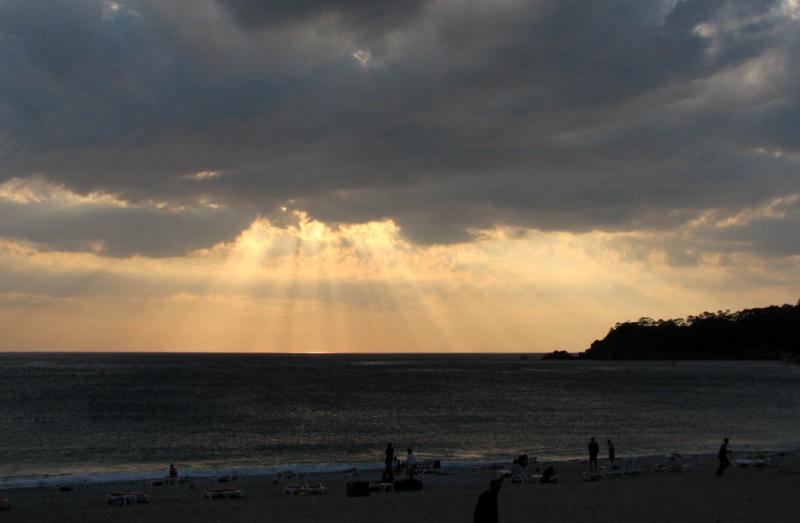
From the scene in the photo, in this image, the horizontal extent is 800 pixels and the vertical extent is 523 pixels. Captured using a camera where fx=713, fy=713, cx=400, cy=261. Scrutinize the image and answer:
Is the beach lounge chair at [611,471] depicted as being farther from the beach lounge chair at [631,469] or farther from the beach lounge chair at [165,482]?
the beach lounge chair at [165,482]

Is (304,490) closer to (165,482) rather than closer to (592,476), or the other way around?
(165,482)

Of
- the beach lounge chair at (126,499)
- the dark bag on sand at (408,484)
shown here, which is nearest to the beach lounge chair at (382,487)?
the dark bag on sand at (408,484)

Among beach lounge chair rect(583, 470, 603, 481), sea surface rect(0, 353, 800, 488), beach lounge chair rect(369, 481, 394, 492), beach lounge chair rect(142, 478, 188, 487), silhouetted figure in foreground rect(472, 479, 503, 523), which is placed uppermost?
silhouetted figure in foreground rect(472, 479, 503, 523)

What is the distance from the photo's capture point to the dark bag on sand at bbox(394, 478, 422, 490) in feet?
79.7

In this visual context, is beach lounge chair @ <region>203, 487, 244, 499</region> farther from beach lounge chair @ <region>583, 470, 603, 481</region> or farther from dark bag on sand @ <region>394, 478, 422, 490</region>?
beach lounge chair @ <region>583, 470, 603, 481</region>

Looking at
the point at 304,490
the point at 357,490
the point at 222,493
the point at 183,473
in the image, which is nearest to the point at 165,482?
the point at 183,473

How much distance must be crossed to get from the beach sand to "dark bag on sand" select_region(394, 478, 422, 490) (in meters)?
0.44

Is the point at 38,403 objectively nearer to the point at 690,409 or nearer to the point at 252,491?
the point at 252,491

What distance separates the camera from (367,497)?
22.8m

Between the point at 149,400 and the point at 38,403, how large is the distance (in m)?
11.2

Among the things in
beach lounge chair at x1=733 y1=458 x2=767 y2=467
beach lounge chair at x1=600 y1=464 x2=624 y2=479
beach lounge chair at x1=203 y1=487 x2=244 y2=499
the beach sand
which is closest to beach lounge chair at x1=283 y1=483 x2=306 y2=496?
the beach sand

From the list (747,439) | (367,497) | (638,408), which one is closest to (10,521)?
(367,497)

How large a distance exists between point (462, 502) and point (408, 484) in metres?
3.34

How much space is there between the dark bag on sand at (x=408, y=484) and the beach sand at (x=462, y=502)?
445 millimetres
